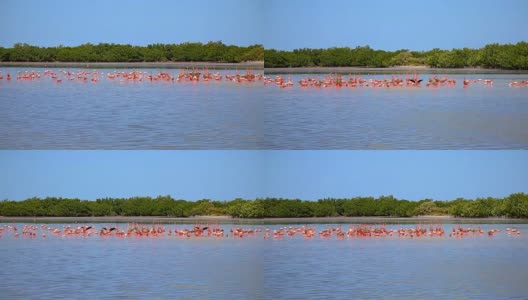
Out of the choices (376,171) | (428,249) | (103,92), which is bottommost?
(428,249)

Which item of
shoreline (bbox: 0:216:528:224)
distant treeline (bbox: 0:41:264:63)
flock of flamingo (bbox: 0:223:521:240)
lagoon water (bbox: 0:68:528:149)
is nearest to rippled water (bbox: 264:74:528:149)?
lagoon water (bbox: 0:68:528:149)

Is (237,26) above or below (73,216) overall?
above

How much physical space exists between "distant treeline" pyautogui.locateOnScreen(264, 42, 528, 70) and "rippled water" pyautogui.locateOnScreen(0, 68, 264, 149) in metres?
0.33

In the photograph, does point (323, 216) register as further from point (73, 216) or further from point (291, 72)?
point (73, 216)

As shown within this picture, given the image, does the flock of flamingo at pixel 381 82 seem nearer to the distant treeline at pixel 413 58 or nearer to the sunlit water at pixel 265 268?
the distant treeline at pixel 413 58

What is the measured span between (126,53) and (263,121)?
104 centimetres

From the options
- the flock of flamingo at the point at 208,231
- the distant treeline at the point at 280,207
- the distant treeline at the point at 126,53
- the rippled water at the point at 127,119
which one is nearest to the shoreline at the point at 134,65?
A: the distant treeline at the point at 126,53

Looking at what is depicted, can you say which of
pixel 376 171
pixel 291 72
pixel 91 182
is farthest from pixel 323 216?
pixel 91 182

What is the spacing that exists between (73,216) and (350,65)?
1939 millimetres

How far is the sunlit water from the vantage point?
6555 mm

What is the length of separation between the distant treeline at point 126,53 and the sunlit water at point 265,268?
104 centimetres

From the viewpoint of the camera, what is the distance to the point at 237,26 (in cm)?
678

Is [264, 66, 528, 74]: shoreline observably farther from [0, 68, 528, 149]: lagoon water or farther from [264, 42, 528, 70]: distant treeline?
[0, 68, 528, 149]: lagoon water

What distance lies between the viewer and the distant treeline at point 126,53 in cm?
698
